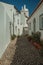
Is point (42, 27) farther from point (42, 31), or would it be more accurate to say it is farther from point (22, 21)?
point (22, 21)

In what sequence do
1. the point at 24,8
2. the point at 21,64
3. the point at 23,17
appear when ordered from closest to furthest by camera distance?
the point at 21,64
the point at 23,17
the point at 24,8

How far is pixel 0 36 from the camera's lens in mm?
11133

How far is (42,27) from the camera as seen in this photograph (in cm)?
1878

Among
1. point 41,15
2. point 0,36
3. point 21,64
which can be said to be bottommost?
point 21,64

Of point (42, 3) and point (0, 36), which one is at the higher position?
point (42, 3)

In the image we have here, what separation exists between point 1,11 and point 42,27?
7886 millimetres

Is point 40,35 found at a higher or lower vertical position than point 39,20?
lower

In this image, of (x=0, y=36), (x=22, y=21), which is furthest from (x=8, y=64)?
(x=22, y=21)

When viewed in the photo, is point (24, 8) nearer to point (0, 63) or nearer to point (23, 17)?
point (23, 17)

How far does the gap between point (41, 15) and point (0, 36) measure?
26.4 ft

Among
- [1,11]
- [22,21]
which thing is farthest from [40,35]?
[22,21]

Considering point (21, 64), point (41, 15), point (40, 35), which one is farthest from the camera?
A: point (40, 35)

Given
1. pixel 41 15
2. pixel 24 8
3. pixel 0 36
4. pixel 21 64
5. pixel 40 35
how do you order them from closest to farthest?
pixel 21 64 → pixel 0 36 → pixel 41 15 → pixel 40 35 → pixel 24 8

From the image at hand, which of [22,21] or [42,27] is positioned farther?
[22,21]
